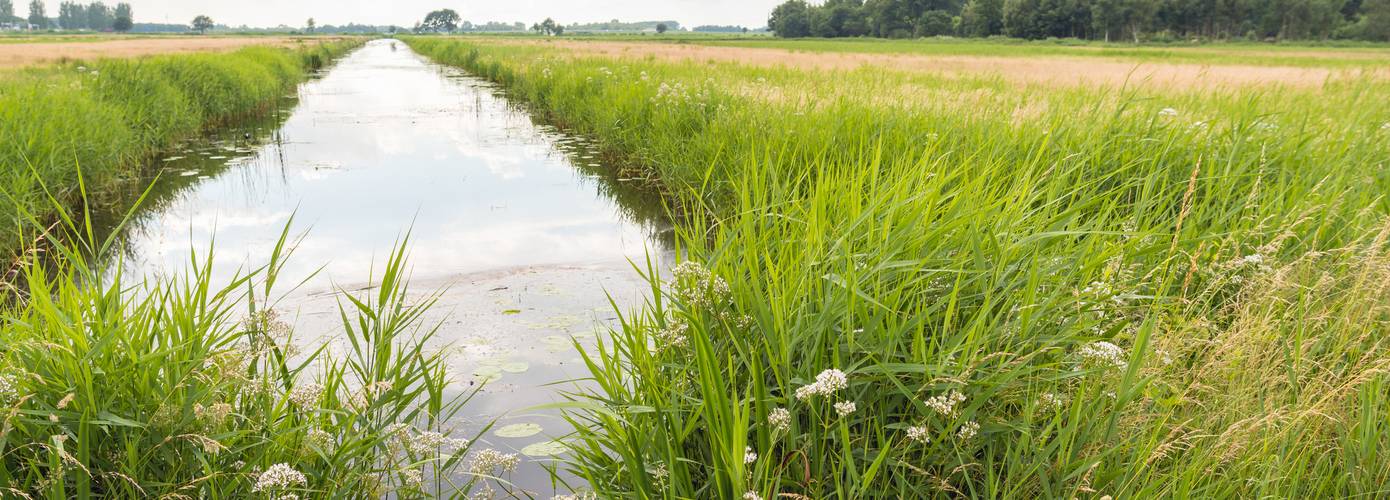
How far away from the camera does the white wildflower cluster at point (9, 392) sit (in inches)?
81.9

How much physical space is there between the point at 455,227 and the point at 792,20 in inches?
4969

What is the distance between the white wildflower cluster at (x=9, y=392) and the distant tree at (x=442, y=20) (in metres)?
188

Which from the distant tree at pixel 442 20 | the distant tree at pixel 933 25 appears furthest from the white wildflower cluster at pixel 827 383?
the distant tree at pixel 442 20

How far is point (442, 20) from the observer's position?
17538cm

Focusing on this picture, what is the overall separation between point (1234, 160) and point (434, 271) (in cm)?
572

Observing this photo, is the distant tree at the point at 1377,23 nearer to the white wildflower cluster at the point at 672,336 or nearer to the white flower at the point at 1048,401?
the white flower at the point at 1048,401

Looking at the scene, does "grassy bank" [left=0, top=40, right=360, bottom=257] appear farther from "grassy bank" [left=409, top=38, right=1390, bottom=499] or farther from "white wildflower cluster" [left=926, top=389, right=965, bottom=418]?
"white wildflower cluster" [left=926, top=389, right=965, bottom=418]

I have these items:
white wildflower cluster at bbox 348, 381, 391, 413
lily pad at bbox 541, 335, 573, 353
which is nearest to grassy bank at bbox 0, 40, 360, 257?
white wildflower cluster at bbox 348, 381, 391, 413

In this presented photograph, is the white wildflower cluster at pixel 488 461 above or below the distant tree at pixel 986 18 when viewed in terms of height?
below

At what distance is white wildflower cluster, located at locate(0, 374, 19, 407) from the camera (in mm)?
2080

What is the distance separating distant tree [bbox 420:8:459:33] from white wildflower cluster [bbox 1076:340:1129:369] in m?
188

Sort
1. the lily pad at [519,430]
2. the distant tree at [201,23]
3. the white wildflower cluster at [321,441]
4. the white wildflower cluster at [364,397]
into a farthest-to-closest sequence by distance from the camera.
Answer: the distant tree at [201,23]
the lily pad at [519,430]
the white wildflower cluster at [364,397]
the white wildflower cluster at [321,441]

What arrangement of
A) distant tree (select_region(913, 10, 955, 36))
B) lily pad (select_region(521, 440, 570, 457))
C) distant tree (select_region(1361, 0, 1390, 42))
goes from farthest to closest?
distant tree (select_region(913, 10, 955, 36)), distant tree (select_region(1361, 0, 1390, 42)), lily pad (select_region(521, 440, 570, 457))

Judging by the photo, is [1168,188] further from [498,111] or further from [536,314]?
[498,111]
